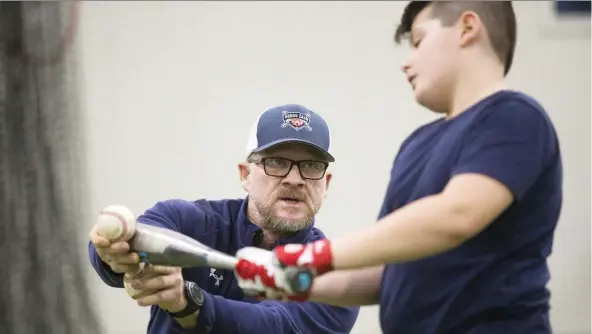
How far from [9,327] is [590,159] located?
1975mm

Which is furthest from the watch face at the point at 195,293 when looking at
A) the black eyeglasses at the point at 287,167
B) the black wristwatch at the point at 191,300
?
the black eyeglasses at the point at 287,167

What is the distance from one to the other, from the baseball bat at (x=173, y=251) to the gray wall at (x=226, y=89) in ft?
4.92

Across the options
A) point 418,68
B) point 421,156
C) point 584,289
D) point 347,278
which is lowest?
point 584,289

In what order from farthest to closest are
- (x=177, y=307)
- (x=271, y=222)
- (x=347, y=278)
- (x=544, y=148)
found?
(x=271, y=222) < (x=177, y=307) < (x=347, y=278) < (x=544, y=148)

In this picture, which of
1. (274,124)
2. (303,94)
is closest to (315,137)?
(274,124)

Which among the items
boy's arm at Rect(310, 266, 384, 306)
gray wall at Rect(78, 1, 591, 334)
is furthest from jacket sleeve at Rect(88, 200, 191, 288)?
gray wall at Rect(78, 1, 591, 334)

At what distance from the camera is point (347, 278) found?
3.57 feet

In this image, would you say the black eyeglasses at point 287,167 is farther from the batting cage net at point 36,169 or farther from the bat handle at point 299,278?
the bat handle at point 299,278

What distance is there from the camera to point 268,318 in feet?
4.75

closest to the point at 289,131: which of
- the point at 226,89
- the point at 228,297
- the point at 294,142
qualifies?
the point at 294,142

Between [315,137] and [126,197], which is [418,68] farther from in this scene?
[126,197]

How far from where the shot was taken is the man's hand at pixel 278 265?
894mm

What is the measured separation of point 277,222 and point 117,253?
1.60 feet

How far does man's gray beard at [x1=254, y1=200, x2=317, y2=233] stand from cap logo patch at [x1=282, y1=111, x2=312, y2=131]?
0.17 m
